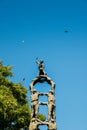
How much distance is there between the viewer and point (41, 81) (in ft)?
67.8

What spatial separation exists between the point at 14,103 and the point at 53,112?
10.9 meters

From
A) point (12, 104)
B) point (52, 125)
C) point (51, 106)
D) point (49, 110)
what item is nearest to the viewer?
point (52, 125)

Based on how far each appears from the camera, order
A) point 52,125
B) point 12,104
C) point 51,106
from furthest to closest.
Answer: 1. point 12,104
2. point 51,106
3. point 52,125

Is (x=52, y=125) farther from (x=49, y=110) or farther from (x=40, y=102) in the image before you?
(x=40, y=102)

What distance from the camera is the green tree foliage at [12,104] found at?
29.4 metres

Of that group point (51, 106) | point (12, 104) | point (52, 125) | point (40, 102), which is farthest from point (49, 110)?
point (12, 104)

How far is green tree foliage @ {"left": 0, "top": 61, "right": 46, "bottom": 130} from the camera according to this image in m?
29.4

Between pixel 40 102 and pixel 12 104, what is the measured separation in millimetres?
10569

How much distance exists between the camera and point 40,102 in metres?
19.7

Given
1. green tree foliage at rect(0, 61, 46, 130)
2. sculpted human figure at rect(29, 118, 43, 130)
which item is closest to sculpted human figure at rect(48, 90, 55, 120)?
sculpted human figure at rect(29, 118, 43, 130)

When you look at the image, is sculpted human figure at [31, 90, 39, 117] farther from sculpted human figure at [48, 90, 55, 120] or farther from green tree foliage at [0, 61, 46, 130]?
green tree foliage at [0, 61, 46, 130]

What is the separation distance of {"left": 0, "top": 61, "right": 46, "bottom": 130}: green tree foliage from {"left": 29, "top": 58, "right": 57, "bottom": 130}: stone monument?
29.1 feet

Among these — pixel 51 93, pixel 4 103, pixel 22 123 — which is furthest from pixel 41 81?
pixel 22 123

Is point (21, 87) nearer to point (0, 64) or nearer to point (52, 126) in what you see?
point (0, 64)
